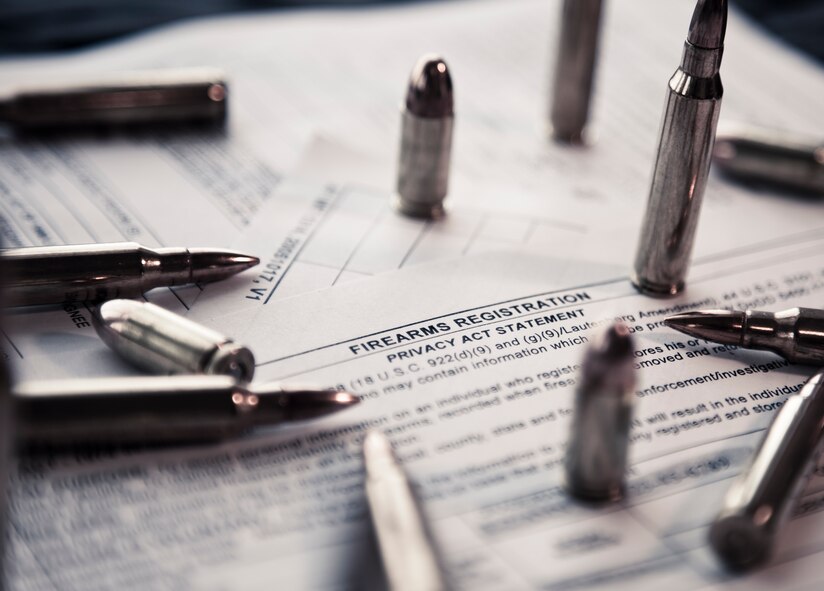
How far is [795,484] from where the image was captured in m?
0.66

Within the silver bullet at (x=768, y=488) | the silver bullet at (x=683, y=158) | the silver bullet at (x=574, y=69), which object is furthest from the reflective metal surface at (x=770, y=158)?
the silver bullet at (x=768, y=488)

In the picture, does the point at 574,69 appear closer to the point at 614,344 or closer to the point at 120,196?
the point at 120,196

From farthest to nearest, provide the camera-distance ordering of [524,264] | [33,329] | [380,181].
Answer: [380,181] → [524,264] → [33,329]

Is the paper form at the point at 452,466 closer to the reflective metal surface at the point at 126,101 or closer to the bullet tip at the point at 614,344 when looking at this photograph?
the bullet tip at the point at 614,344

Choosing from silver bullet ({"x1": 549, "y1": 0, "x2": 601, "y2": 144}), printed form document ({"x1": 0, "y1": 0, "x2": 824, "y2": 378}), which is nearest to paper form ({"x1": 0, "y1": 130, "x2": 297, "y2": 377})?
printed form document ({"x1": 0, "y1": 0, "x2": 824, "y2": 378})

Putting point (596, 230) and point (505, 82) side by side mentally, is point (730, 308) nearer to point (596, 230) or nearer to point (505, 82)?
point (596, 230)

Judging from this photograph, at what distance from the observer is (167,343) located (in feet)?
2.49

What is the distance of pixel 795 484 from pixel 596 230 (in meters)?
0.44

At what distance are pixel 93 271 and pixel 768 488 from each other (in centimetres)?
58

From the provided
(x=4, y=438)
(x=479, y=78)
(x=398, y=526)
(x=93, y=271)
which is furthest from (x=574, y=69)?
(x=4, y=438)

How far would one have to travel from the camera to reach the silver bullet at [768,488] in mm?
634

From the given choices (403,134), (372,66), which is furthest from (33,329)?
(372,66)

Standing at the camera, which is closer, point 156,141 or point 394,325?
point 394,325

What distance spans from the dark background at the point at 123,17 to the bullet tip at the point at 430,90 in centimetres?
57
